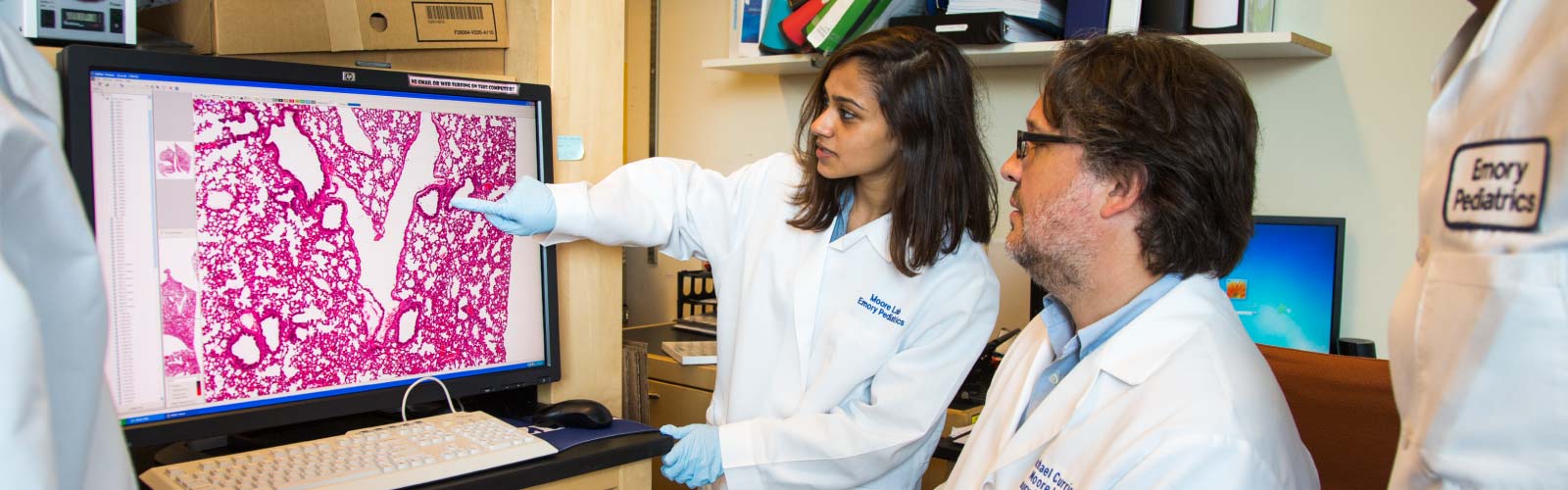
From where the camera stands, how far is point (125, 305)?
3.55 ft

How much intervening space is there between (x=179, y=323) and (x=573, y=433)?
45 centimetres

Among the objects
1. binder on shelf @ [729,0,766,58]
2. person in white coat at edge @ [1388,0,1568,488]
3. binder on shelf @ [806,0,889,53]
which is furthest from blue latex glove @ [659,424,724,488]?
binder on shelf @ [729,0,766,58]

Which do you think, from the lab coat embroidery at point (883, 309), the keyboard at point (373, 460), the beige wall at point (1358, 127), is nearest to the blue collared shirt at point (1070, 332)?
the lab coat embroidery at point (883, 309)

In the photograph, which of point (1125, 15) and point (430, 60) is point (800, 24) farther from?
point (430, 60)

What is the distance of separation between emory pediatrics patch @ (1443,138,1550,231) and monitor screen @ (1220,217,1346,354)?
158 cm

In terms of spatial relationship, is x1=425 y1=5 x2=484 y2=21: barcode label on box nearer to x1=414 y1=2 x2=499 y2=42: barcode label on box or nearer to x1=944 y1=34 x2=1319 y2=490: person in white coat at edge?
x1=414 y1=2 x2=499 y2=42: barcode label on box

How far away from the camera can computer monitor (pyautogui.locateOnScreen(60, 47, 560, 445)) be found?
42.5 inches

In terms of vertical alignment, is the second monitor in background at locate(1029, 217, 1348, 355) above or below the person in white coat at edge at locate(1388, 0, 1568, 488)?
below

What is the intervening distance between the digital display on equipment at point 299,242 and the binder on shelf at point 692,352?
96 cm

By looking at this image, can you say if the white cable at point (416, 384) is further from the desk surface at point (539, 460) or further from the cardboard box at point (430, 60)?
the cardboard box at point (430, 60)

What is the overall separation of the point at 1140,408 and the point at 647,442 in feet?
1.97

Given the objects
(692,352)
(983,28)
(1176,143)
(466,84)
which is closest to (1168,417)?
(1176,143)

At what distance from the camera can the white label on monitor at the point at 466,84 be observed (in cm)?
128

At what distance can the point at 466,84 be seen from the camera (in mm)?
1320
